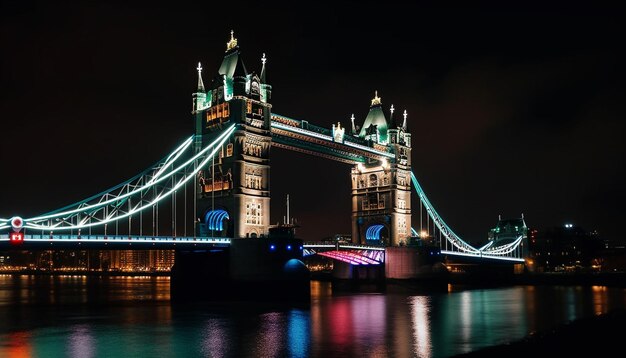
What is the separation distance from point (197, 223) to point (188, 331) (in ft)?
82.1

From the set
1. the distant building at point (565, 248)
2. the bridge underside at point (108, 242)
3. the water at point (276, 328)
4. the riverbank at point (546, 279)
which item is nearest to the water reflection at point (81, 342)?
the water at point (276, 328)

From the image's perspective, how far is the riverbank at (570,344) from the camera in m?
25.5

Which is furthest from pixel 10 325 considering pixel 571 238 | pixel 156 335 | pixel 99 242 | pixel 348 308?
pixel 571 238

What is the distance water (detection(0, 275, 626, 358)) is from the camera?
101ft

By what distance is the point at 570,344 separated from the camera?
91.4 feet

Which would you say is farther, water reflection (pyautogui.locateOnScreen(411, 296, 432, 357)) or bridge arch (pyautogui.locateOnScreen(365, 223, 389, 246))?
bridge arch (pyautogui.locateOnScreen(365, 223, 389, 246))

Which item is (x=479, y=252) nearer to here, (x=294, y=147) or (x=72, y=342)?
(x=294, y=147)

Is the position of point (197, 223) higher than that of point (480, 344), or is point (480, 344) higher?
point (197, 223)

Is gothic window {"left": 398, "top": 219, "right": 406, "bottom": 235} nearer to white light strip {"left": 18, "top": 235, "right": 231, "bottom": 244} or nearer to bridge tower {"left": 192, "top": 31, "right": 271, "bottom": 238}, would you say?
bridge tower {"left": 192, "top": 31, "right": 271, "bottom": 238}

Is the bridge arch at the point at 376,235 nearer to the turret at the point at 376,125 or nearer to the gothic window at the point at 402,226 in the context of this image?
the gothic window at the point at 402,226

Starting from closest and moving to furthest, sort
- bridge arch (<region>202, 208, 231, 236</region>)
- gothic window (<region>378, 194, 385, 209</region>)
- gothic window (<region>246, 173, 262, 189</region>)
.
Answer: gothic window (<region>246, 173, 262, 189</region>) → bridge arch (<region>202, 208, 231, 236</region>) → gothic window (<region>378, 194, 385, 209</region>)

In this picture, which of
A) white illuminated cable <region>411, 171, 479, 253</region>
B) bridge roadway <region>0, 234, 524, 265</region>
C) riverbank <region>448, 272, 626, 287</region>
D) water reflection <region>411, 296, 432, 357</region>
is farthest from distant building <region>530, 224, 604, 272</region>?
bridge roadway <region>0, 234, 524, 265</region>

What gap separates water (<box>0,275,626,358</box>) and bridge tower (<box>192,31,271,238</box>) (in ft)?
31.2

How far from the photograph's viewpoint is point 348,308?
5222cm
